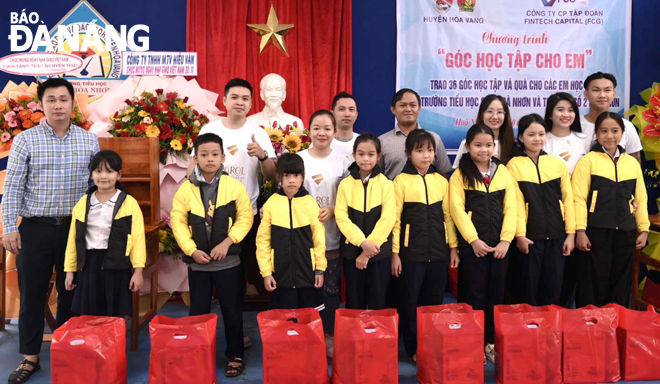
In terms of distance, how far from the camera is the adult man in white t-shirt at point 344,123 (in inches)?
116

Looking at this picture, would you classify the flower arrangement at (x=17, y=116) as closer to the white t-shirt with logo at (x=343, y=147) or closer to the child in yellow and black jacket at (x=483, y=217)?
the white t-shirt with logo at (x=343, y=147)

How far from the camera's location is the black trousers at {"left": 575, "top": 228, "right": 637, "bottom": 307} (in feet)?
9.10

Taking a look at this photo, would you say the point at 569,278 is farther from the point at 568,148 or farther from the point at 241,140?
the point at 241,140

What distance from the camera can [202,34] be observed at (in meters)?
3.94

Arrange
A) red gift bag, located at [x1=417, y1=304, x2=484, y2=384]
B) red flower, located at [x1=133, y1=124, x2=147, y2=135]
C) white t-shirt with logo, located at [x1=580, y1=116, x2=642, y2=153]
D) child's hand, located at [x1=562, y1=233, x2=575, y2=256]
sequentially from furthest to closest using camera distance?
red flower, located at [x1=133, y1=124, x2=147, y2=135]
white t-shirt with logo, located at [x1=580, y1=116, x2=642, y2=153]
child's hand, located at [x1=562, y1=233, x2=575, y2=256]
red gift bag, located at [x1=417, y1=304, x2=484, y2=384]

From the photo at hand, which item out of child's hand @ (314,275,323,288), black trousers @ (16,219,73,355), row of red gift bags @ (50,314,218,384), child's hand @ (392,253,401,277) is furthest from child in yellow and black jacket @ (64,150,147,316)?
child's hand @ (392,253,401,277)

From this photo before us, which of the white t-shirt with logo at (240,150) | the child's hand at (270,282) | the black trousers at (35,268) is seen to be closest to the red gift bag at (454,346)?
the child's hand at (270,282)

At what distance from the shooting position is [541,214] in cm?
266

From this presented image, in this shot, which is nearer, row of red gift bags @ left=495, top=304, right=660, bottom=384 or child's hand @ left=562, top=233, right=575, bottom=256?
row of red gift bags @ left=495, top=304, right=660, bottom=384

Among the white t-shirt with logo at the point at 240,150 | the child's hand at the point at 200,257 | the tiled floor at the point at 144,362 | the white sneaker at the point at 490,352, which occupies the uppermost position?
the white t-shirt with logo at the point at 240,150

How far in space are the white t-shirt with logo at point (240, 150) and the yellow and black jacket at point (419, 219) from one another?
817 millimetres

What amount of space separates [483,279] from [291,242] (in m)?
1.06

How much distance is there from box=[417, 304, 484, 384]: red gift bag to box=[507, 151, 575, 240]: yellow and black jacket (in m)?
0.66

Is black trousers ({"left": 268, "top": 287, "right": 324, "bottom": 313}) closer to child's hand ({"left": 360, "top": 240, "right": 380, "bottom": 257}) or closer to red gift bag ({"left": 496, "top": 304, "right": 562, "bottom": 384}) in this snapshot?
child's hand ({"left": 360, "top": 240, "right": 380, "bottom": 257})
